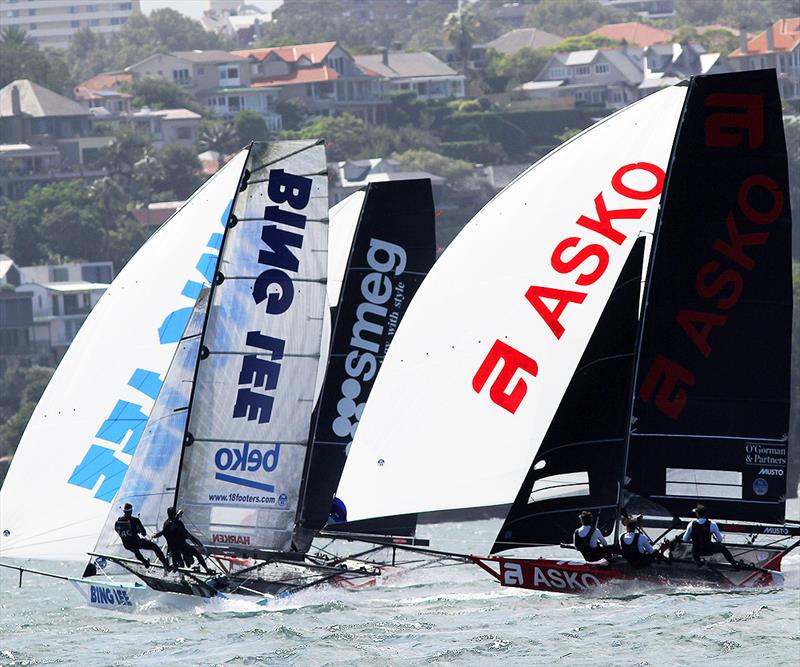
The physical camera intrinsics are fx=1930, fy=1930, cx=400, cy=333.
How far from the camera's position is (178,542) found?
15.1m

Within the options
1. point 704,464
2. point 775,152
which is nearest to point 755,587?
point 704,464

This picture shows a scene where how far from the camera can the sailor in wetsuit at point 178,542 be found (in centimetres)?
1508

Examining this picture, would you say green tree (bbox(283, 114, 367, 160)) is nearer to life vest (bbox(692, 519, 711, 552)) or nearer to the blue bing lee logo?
the blue bing lee logo

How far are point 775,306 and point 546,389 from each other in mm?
1836

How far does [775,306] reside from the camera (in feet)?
47.8

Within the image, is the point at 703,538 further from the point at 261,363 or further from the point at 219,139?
the point at 219,139

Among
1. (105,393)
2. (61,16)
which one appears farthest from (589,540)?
(61,16)

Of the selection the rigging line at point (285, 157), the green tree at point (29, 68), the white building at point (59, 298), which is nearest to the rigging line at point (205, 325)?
the rigging line at point (285, 157)

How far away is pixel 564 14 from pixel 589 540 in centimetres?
13164

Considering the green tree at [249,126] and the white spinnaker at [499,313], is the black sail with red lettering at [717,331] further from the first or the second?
the green tree at [249,126]

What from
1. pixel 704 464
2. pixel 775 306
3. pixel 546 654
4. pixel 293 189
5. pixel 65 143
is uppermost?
pixel 65 143

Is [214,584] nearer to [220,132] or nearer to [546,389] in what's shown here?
[546,389]

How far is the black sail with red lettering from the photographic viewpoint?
47.4 ft

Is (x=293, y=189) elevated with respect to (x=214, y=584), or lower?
elevated
